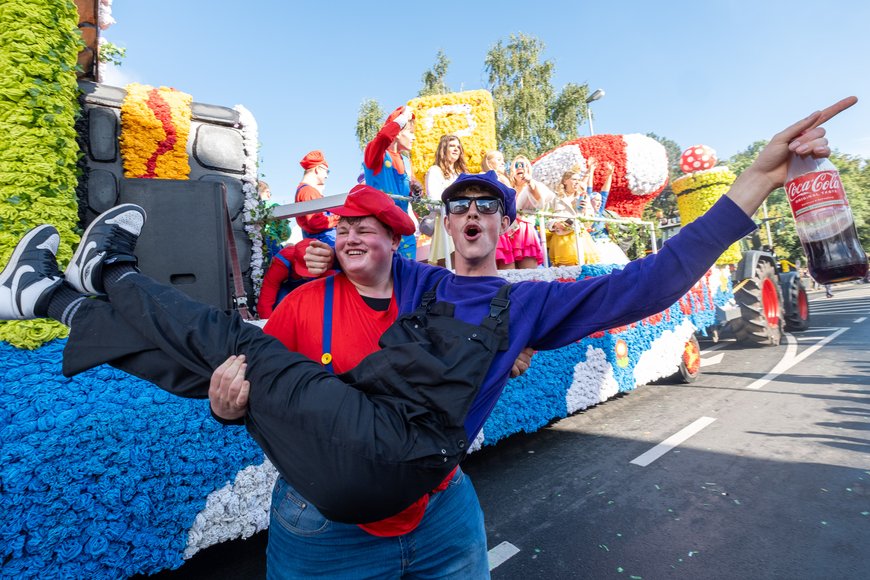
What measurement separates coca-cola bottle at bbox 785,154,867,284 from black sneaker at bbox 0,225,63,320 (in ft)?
8.87

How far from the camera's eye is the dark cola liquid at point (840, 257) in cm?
160

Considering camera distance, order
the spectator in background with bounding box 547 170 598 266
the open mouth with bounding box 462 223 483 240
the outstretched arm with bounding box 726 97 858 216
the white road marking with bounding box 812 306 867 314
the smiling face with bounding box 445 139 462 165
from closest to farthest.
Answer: the outstretched arm with bounding box 726 97 858 216 → the open mouth with bounding box 462 223 483 240 → the smiling face with bounding box 445 139 462 165 → the spectator in background with bounding box 547 170 598 266 → the white road marking with bounding box 812 306 867 314

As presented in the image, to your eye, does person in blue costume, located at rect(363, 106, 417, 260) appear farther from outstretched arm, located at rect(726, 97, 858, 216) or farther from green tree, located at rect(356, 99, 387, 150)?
green tree, located at rect(356, 99, 387, 150)

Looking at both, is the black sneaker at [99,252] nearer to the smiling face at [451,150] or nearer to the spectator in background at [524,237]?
the spectator in background at [524,237]

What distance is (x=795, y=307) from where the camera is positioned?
10414mm

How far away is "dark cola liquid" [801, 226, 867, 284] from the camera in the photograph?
1.60 m

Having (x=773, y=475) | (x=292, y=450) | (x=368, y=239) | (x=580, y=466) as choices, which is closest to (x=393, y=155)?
(x=368, y=239)

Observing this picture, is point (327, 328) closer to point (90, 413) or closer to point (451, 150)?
point (90, 413)

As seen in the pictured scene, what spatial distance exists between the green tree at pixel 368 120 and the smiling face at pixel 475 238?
79.4 ft

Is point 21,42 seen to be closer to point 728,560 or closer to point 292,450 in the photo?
point 292,450

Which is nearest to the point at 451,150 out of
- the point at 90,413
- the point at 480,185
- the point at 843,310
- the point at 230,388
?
the point at 480,185

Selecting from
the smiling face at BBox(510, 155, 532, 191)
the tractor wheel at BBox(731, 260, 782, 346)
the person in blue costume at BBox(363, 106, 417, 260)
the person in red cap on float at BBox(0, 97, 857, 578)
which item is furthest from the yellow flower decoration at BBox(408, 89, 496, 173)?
the person in red cap on float at BBox(0, 97, 857, 578)

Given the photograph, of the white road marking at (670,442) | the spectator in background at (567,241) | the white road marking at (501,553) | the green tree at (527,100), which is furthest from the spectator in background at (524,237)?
the green tree at (527,100)

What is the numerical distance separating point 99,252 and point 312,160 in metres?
3.20
